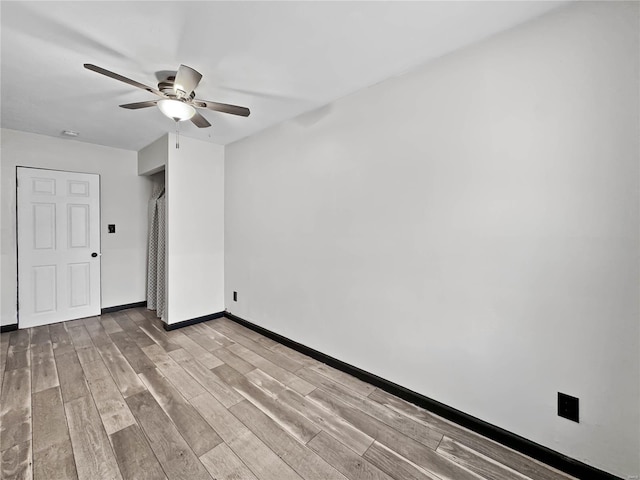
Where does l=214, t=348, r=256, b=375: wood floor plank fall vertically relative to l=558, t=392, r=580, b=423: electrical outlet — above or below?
below

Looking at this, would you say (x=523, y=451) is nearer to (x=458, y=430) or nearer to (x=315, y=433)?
(x=458, y=430)

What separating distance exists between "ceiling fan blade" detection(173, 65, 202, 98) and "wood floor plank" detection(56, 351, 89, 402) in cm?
238

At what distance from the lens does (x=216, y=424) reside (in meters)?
1.79

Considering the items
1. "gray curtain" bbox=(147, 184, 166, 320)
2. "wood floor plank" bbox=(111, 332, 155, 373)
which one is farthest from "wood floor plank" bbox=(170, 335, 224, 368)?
"gray curtain" bbox=(147, 184, 166, 320)

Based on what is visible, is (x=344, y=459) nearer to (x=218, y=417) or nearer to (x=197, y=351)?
(x=218, y=417)

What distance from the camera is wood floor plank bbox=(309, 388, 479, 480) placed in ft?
4.78

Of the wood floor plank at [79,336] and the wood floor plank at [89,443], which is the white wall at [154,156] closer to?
the wood floor plank at [79,336]

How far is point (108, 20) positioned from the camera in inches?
59.1

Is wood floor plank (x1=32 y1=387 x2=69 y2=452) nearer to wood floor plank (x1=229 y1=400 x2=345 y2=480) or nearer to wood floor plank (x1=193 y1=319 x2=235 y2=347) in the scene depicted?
wood floor plank (x1=229 y1=400 x2=345 y2=480)

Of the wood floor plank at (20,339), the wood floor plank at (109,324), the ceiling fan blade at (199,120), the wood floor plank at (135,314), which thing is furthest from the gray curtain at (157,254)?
the ceiling fan blade at (199,120)

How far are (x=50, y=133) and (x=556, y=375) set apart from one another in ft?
17.6

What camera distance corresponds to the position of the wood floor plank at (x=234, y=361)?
247 centimetres

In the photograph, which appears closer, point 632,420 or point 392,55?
point 632,420

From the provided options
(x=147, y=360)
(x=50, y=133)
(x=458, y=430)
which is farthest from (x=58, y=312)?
(x=458, y=430)
